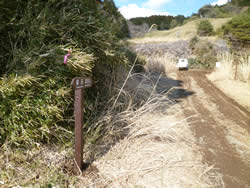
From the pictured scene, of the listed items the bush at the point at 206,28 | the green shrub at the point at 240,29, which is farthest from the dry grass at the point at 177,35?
the green shrub at the point at 240,29

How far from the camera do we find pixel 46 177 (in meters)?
1.77

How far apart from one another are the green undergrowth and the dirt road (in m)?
1.95

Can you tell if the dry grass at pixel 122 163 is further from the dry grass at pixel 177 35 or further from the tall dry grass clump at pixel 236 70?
the dry grass at pixel 177 35

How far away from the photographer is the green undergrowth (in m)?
1.90

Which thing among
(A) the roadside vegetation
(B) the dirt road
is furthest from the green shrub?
(A) the roadside vegetation

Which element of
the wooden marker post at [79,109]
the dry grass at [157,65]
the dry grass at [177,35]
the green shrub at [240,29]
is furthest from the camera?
the dry grass at [177,35]

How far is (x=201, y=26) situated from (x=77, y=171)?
2581cm

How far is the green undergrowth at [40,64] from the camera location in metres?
1.90

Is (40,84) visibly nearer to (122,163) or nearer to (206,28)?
(122,163)

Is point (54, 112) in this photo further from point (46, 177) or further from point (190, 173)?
point (190, 173)

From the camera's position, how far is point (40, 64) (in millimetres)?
1946

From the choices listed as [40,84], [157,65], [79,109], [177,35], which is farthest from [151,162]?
[177,35]

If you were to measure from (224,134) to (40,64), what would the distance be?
3.12m

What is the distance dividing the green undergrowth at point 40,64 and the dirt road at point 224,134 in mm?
1946
